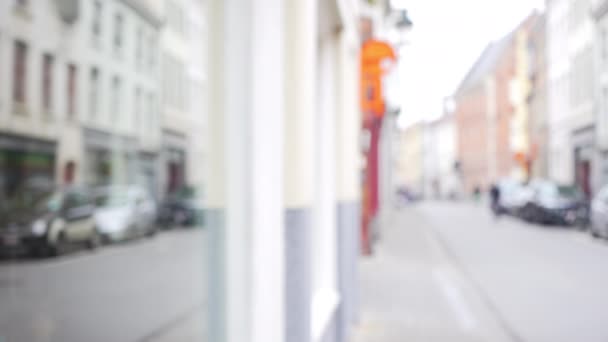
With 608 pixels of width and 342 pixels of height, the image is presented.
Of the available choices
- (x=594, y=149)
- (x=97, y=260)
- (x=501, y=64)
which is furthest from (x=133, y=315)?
(x=594, y=149)

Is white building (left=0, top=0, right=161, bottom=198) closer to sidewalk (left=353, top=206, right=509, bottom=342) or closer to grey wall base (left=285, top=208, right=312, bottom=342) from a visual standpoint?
grey wall base (left=285, top=208, right=312, bottom=342)

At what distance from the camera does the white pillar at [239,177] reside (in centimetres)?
281

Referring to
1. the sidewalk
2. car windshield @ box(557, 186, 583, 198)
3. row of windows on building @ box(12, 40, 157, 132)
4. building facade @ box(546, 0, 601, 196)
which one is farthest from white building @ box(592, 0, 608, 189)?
the sidewalk

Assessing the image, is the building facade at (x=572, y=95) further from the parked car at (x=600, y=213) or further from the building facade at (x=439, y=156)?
the building facade at (x=439, y=156)

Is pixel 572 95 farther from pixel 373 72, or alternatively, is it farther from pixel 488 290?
pixel 373 72

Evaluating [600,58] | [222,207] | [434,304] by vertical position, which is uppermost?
[600,58]

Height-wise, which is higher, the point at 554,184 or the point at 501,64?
the point at 501,64

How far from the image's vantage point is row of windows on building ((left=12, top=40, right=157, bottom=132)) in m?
3.04

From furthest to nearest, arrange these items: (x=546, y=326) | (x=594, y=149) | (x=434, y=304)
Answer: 1. (x=434, y=304)
2. (x=546, y=326)
3. (x=594, y=149)

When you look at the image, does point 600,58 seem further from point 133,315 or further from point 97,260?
point 133,315

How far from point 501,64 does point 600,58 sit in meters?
0.81

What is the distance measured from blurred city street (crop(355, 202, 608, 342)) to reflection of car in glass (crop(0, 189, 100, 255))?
2530mm

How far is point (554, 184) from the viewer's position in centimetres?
269

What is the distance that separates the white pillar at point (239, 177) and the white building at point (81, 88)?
273 mm
